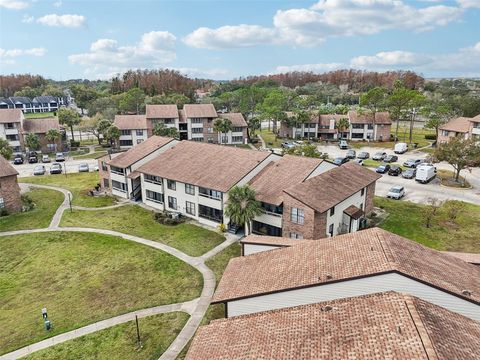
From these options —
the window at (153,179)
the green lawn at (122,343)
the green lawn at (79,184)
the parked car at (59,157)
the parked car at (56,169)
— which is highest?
the window at (153,179)

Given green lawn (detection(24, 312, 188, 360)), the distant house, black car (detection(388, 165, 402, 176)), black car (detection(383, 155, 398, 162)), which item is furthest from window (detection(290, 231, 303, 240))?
black car (detection(383, 155, 398, 162))

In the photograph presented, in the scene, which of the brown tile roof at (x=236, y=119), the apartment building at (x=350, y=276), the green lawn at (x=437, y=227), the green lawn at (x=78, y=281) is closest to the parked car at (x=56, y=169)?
the green lawn at (x=78, y=281)

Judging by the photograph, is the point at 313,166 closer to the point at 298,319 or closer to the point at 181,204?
the point at 181,204

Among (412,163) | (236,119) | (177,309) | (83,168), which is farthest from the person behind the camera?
(236,119)

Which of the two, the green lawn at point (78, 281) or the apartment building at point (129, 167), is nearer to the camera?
the green lawn at point (78, 281)

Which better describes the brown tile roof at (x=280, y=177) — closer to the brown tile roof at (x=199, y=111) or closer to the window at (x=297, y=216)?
the window at (x=297, y=216)

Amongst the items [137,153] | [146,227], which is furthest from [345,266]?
[137,153]

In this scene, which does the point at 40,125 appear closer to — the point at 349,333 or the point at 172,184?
A: the point at 172,184
